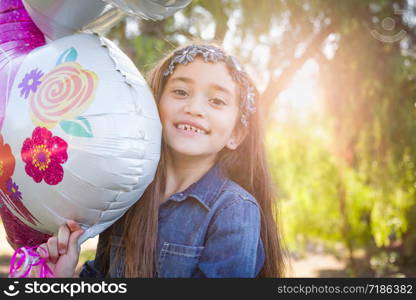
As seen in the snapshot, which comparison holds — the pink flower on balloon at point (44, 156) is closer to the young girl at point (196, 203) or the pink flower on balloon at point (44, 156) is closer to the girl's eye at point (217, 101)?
the young girl at point (196, 203)

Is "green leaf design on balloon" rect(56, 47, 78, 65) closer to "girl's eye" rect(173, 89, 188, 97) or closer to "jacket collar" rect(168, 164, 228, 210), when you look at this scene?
"girl's eye" rect(173, 89, 188, 97)

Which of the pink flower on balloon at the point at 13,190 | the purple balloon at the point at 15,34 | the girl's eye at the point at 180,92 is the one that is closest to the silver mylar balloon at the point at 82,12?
the purple balloon at the point at 15,34

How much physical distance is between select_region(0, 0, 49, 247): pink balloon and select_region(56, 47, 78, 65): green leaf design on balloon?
0.15m

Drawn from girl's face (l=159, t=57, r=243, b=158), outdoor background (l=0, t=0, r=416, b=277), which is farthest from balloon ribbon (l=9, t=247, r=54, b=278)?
outdoor background (l=0, t=0, r=416, b=277)

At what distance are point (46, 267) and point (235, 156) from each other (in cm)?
78

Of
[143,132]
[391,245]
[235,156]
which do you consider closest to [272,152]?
[391,245]

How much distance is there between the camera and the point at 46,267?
1.41m

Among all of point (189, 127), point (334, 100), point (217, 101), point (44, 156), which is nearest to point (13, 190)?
point (44, 156)

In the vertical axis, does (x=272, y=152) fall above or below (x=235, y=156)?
below

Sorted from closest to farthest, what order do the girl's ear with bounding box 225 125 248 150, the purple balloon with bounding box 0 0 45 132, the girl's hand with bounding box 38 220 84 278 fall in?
the girl's hand with bounding box 38 220 84 278
the purple balloon with bounding box 0 0 45 132
the girl's ear with bounding box 225 125 248 150

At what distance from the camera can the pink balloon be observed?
1474 millimetres

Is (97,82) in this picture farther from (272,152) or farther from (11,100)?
(272,152)

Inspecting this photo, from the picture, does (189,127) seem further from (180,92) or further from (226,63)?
(226,63)

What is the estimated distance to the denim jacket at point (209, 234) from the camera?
4.85 ft
